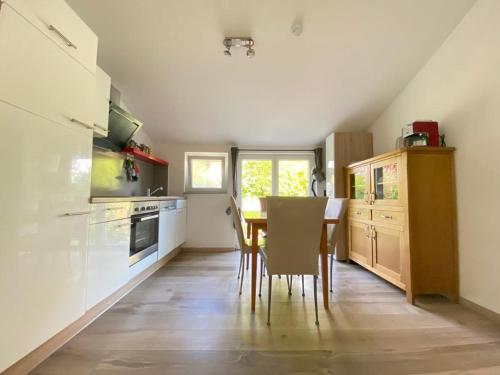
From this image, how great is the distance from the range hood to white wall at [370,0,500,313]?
3329 millimetres

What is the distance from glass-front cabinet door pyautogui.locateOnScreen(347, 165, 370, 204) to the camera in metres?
2.86

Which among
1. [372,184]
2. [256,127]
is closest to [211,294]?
[372,184]

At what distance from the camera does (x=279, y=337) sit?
1551 mm

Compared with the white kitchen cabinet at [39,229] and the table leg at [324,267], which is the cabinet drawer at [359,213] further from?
the white kitchen cabinet at [39,229]

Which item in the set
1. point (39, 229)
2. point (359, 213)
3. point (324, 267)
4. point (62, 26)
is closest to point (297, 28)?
point (62, 26)

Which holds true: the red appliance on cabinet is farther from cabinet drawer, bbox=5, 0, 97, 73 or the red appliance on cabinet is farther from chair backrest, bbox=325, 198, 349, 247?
cabinet drawer, bbox=5, 0, 97, 73

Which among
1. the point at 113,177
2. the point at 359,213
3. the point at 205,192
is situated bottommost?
the point at 359,213

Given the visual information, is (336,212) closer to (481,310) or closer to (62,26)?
(481,310)

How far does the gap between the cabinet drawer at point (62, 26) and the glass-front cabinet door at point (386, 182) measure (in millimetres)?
2760

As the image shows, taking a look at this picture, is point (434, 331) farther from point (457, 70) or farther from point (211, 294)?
point (457, 70)

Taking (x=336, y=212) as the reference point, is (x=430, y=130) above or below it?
above

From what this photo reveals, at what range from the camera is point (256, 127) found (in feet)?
12.1

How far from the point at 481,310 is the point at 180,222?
3.57 m

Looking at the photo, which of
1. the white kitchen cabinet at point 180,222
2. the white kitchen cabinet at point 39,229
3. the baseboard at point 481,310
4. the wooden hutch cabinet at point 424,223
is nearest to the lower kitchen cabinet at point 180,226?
the white kitchen cabinet at point 180,222
